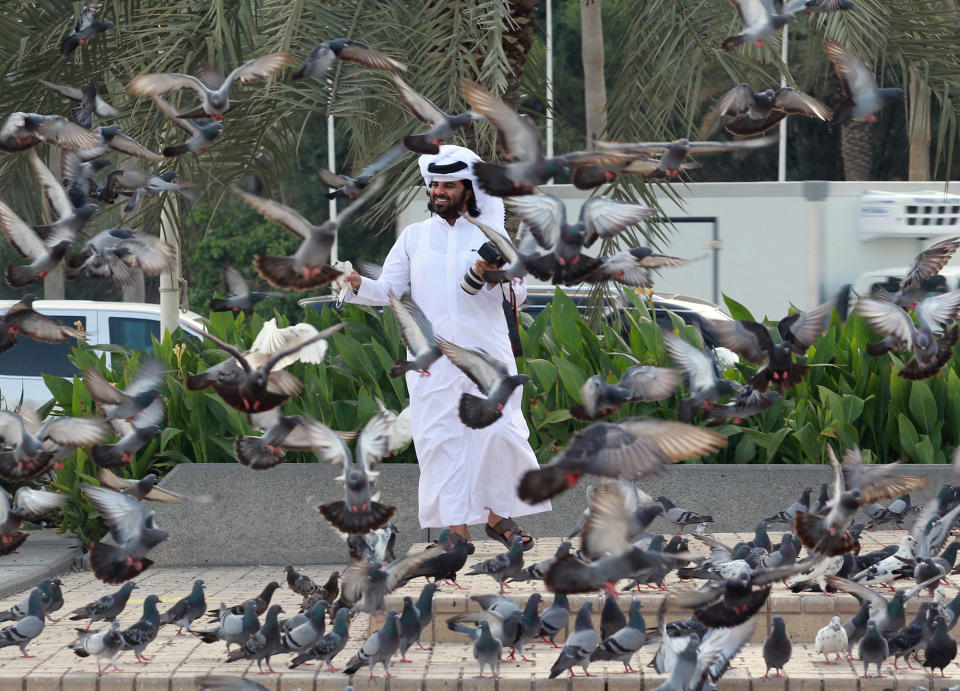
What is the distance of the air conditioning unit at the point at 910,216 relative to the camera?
15.2 metres

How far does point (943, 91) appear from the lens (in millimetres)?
8258

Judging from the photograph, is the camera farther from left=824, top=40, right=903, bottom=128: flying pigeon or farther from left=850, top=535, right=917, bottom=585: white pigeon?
left=850, top=535, right=917, bottom=585: white pigeon

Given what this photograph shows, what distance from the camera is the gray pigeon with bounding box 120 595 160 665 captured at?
521 cm

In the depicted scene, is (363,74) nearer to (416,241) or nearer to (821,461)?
(416,241)

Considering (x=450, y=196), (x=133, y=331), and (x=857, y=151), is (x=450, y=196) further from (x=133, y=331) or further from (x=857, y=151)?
(x=857, y=151)

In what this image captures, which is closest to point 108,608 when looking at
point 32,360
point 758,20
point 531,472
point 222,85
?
point 531,472

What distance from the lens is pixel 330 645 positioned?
16.5ft

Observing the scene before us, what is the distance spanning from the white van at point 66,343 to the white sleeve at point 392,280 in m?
6.68

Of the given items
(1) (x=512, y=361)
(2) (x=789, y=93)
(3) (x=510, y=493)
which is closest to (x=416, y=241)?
(1) (x=512, y=361)

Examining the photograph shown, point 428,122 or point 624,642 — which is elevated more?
point 428,122

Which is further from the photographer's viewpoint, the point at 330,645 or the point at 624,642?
the point at 330,645

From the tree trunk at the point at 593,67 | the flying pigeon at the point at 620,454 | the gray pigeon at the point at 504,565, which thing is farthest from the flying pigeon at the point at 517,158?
the tree trunk at the point at 593,67

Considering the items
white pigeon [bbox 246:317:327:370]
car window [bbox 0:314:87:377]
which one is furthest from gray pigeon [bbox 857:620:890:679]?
car window [bbox 0:314:87:377]

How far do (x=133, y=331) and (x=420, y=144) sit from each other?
8.42m
